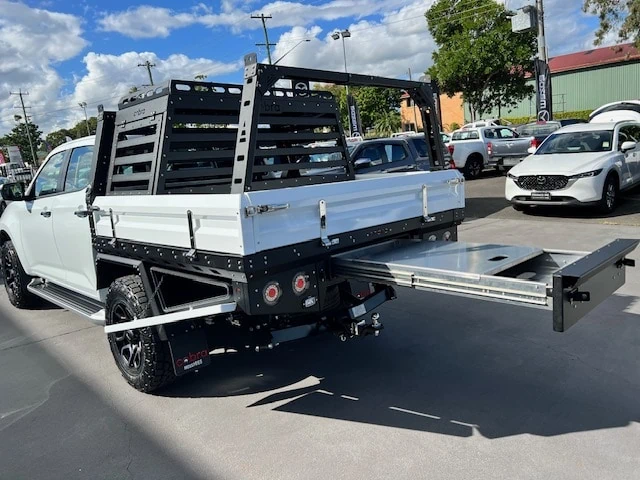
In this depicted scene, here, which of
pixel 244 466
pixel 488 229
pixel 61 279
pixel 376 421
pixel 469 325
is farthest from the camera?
pixel 488 229

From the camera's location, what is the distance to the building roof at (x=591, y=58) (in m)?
46.8

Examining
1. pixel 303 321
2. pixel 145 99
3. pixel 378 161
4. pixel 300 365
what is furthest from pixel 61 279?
pixel 378 161

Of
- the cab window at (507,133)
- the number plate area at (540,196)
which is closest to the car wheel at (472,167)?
the cab window at (507,133)

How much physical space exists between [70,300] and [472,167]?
15293mm

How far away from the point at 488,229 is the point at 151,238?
7380 mm

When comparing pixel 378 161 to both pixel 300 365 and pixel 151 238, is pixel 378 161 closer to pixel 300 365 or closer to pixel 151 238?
pixel 300 365

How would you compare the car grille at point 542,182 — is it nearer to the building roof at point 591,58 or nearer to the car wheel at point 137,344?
the car wheel at point 137,344

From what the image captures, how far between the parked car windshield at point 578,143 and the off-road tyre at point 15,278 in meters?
10.0

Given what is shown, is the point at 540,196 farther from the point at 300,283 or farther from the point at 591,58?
the point at 591,58

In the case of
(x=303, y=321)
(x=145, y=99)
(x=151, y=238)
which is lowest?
(x=303, y=321)

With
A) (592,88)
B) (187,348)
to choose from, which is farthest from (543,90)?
(592,88)

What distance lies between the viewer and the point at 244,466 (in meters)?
3.04

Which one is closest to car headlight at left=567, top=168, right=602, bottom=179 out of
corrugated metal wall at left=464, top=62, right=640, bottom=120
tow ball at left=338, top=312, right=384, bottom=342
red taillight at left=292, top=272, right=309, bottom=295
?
tow ball at left=338, top=312, right=384, bottom=342

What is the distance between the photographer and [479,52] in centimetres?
3597
